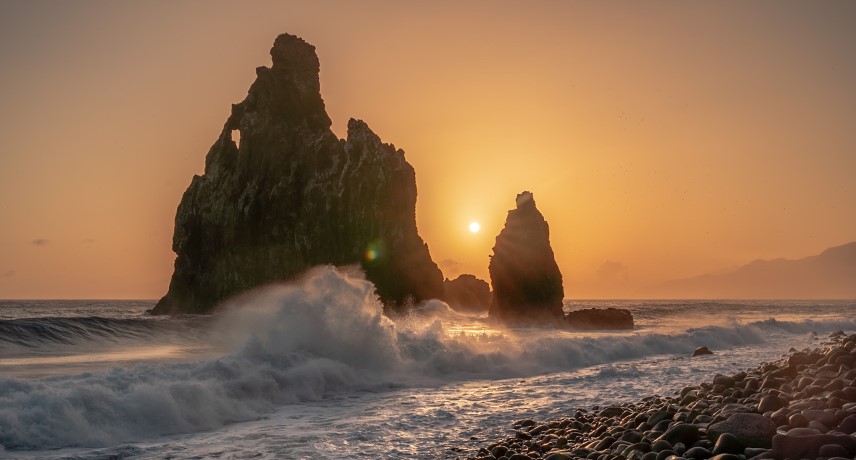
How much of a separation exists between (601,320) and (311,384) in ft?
126

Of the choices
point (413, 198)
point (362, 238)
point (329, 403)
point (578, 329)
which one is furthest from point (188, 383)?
point (413, 198)

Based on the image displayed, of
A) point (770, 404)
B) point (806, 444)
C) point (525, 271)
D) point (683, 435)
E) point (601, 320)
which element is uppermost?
point (525, 271)

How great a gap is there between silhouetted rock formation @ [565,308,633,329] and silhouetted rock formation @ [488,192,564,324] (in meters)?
3.29

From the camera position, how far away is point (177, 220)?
266 feet

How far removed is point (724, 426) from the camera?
27.1ft

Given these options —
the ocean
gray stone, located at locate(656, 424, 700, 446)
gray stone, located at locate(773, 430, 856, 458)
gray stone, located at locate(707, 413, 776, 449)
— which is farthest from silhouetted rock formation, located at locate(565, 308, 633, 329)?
gray stone, located at locate(773, 430, 856, 458)

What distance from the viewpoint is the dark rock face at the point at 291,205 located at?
71.9 meters

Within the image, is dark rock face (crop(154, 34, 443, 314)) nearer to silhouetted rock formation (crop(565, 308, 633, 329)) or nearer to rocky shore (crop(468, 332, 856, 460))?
silhouetted rock formation (crop(565, 308, 633, 329))

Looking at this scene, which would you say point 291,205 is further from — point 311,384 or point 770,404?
point 770,404

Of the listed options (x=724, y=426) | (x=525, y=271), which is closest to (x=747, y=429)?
(x=724, y=426)

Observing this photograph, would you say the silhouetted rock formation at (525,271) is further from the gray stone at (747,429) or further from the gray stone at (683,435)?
the gray stone at (747,429)

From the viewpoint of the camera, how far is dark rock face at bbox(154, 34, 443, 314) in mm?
71938

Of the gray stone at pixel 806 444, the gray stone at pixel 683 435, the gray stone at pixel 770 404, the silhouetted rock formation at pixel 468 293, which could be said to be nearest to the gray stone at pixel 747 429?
the gray stone at pixel 683 435

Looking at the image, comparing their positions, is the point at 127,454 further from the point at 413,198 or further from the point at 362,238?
the point at 413,198
